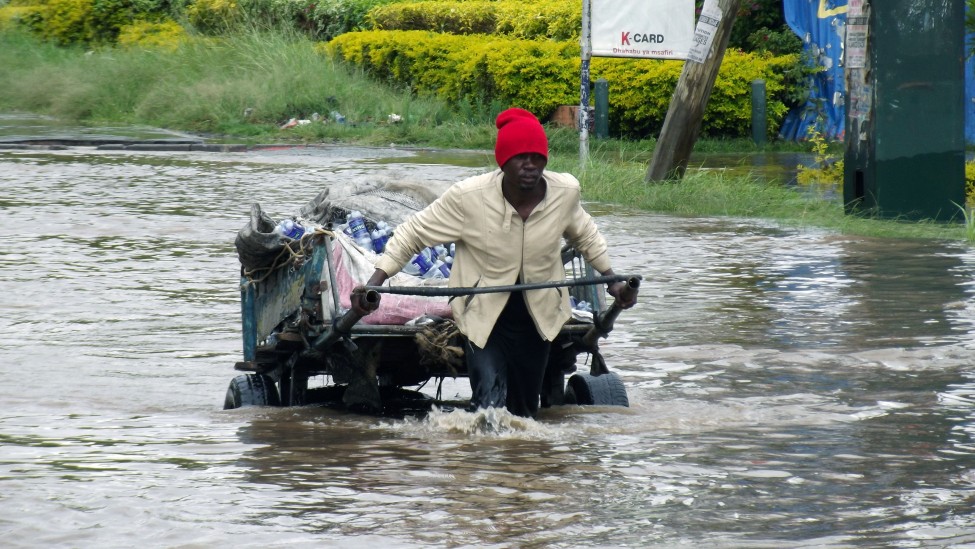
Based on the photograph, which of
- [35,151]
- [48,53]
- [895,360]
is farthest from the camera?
[48,53]

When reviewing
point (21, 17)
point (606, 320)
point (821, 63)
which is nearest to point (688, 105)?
point (821, 63)

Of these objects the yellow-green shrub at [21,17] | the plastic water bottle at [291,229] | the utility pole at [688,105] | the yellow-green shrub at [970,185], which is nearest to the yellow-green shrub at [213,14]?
the yellow-green shrub at [21,17]

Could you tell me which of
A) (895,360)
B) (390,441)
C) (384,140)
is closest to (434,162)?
(384,140)

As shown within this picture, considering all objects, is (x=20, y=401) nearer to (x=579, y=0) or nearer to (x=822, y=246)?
(x=822, y=246)

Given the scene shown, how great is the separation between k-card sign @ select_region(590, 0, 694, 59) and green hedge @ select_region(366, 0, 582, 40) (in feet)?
24.3

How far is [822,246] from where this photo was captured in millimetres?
13305

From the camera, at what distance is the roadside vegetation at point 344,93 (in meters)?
17.3

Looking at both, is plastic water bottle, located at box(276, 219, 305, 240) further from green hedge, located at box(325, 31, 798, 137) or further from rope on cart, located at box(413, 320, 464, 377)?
green hedge, located at box(325, 31, 798, 137)

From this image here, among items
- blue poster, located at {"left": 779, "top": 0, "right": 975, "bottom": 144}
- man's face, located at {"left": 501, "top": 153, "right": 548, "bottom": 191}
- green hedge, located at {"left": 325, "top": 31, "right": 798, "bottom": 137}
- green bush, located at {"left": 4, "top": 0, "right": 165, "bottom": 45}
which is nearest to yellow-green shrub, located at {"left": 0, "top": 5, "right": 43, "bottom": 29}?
green bush, located at {"left": 4, "top": 0, "right": 165, "bottom": 45}

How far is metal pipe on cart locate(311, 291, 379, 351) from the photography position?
6109 millimetres

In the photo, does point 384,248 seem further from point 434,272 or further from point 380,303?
point 380,303

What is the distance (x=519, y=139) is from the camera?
634cm

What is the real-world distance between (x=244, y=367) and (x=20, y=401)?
1253 millimetres

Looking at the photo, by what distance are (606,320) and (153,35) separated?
30.1m
